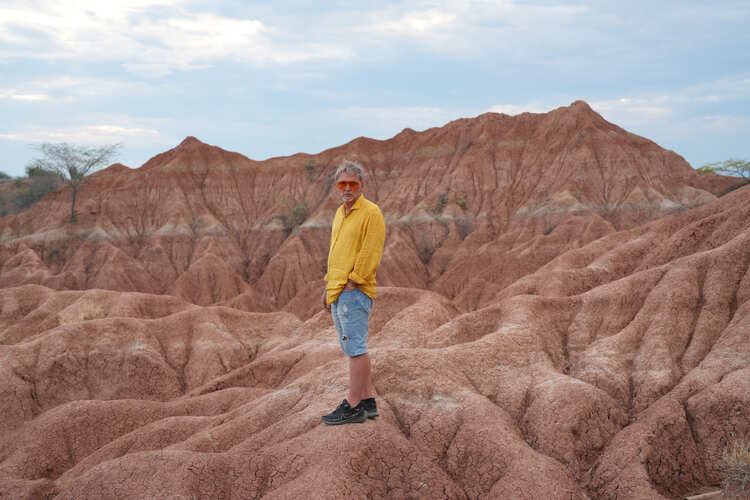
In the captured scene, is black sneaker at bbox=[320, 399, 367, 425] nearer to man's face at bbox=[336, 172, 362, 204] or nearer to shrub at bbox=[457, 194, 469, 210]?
man's face at bbox=[336, 172, 362, 204]

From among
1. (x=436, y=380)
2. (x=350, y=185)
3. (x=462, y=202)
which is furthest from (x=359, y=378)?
(x=462, y=202)

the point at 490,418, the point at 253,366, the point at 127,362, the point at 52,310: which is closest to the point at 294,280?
the point at 52,310

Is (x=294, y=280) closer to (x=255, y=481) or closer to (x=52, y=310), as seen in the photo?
(x=52, y=310)

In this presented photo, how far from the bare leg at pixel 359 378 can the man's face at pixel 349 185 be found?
1.91 meters

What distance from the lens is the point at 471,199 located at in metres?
54.2

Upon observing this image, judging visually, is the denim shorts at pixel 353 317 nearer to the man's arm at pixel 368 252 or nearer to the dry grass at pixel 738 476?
the man's arm at pixel 368 252

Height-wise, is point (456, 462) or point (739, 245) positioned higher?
point (739, 245)

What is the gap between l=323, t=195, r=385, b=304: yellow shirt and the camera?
20.6ft

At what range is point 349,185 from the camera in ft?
21.4

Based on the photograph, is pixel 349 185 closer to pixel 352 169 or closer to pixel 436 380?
pixel 352 169

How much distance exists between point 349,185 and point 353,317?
156 centimetres

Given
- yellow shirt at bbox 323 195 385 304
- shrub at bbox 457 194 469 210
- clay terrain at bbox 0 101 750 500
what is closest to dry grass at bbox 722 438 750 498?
clay terrain at bbox 0 101 750 500

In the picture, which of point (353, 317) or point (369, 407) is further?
point (369, 407)

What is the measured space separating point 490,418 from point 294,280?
144ft
